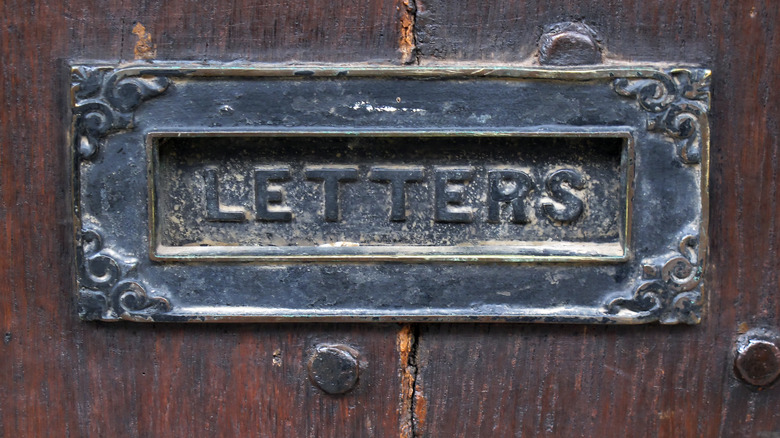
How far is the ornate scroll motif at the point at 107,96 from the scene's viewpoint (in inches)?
22.5

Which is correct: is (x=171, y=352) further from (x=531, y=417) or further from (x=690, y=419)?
(x=690, y=419)

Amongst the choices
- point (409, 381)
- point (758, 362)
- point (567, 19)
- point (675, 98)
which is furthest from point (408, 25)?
point (758, 362)

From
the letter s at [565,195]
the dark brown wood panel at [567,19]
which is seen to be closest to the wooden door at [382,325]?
the dark brown wood panel at [567,19]

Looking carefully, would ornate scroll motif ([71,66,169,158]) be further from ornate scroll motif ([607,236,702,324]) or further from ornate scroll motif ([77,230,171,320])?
ornate scroll motif ([607,236,702,324])

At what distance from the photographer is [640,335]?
615 millimetres

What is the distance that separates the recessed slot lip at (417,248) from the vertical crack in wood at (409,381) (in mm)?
90

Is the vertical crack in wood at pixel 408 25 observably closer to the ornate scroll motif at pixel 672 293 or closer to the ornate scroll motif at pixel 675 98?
the ornate scroll motif at pixel 675 98

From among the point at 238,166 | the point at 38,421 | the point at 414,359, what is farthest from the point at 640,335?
the point at 38,421

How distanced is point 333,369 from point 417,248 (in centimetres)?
15

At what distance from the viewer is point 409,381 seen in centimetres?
63

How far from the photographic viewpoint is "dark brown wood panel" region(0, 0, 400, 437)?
23.3 inches

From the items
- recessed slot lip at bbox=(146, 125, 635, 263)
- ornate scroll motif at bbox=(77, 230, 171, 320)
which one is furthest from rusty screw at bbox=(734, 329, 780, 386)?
ornate scroll motif at bbox=(77, 230, 171, 320)

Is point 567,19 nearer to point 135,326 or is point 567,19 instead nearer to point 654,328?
point 654,328

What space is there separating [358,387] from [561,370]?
0.21 meters
